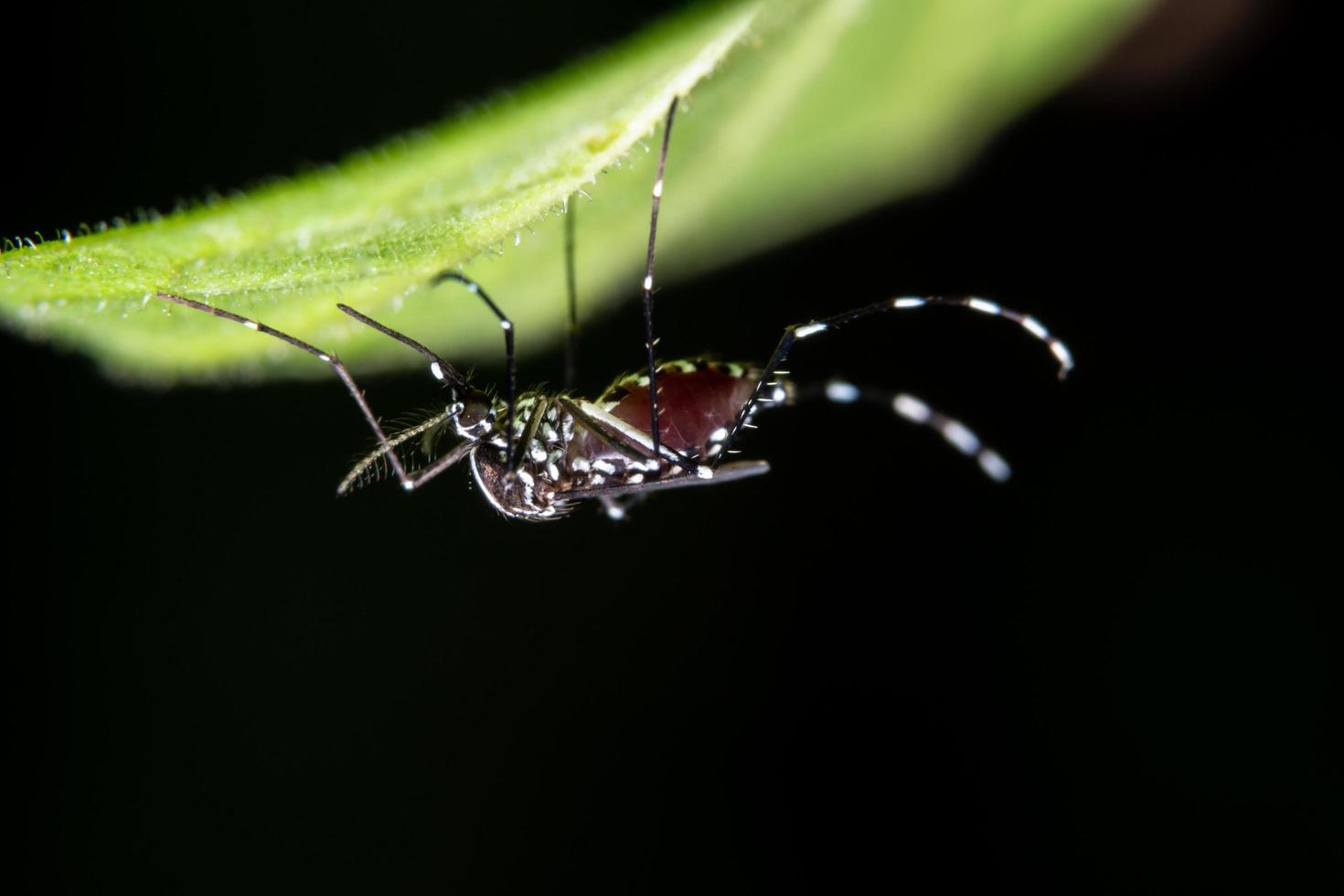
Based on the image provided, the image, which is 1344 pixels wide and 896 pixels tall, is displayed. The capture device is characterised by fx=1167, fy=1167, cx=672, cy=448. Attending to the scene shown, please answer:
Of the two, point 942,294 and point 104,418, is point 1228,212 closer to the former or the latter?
point 942,294

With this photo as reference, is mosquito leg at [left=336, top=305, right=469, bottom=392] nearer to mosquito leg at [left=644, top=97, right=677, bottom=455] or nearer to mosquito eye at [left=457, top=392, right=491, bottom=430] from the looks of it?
mosquito eye at [left=457, top=392, right=491, bottom=430]

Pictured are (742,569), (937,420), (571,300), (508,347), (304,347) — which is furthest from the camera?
(742,569)

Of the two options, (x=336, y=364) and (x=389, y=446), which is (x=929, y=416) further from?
(x=336, y=364)

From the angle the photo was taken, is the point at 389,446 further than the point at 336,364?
Yes

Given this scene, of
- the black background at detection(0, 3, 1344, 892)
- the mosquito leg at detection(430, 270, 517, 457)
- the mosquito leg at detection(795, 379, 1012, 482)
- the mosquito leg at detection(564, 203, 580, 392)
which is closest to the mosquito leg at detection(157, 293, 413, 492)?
the mosquito leg at detection(430, 270, 517, 457)

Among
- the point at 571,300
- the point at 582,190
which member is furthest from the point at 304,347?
the point at 582,190
